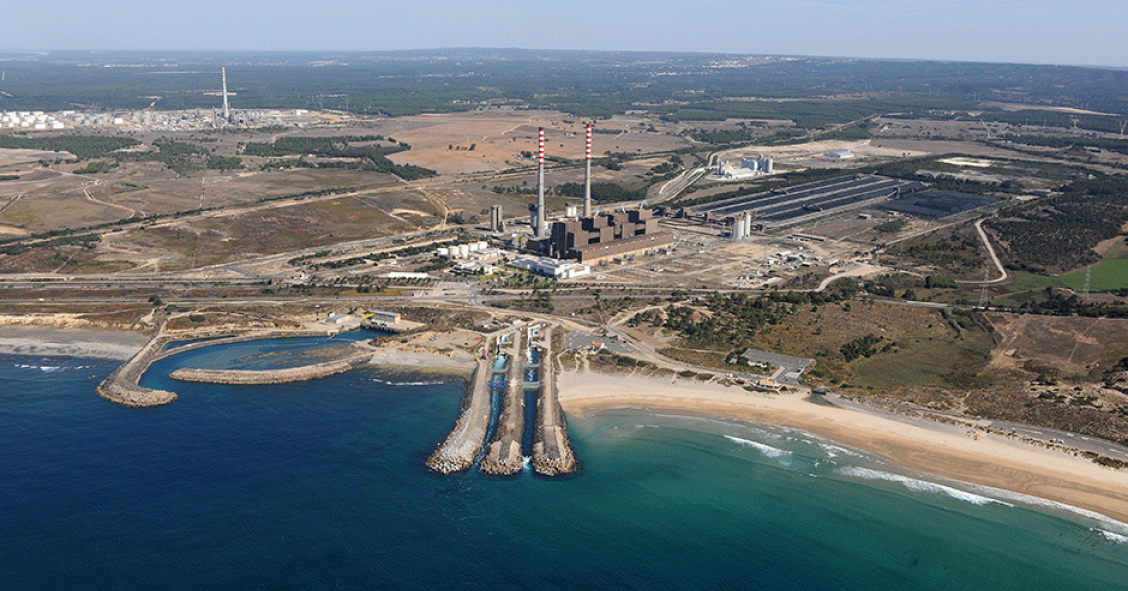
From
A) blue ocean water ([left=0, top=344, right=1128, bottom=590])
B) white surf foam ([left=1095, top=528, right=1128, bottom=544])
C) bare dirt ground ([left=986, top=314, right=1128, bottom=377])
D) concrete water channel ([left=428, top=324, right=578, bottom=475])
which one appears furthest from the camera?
bare dirt ground ([left=986, top=314, right=1128, bottom=377])

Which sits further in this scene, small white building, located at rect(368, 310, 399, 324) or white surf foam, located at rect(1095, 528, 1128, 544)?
small white building, located at rect(368, 310, 399, 324)

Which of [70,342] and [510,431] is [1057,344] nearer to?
[510,431]

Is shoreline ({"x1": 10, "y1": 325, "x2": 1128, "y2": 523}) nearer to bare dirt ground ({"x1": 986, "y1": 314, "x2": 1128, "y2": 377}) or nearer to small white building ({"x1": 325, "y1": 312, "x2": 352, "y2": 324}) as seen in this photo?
small white building ({"x1": 325, "y1": 312, "x2": 352, "y2": 324})

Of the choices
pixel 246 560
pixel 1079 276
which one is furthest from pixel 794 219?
pixel 246 560

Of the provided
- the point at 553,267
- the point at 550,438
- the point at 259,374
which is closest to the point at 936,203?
the point at 553,267

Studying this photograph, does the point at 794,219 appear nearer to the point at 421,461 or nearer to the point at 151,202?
the point at 421,461

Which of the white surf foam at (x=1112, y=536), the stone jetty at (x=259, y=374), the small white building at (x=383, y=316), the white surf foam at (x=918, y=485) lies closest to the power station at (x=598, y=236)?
the small white building at (x=383, y=316)

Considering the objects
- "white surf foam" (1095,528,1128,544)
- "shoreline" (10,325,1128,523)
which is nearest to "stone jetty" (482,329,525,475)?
"shoreline" (10,325,1128,523)
